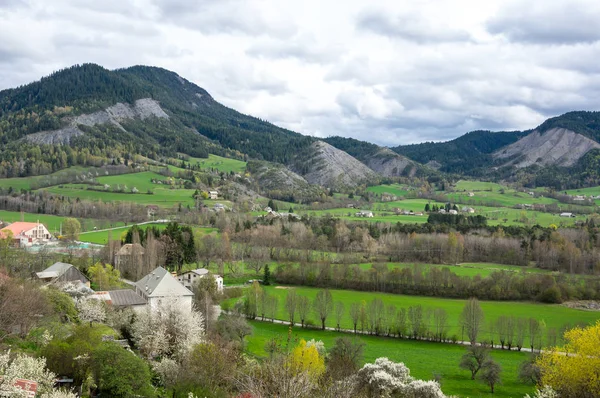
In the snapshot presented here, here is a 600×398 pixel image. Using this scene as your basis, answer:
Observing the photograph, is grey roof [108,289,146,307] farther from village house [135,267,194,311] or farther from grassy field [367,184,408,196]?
grassy field [367,184,408,196]

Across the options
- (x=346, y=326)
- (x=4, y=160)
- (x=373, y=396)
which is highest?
(x=4, y=160)

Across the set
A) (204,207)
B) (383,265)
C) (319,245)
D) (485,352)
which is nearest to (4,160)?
(204,207)

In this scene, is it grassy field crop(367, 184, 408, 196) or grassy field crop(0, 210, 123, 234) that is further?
grassy field crop(367, 184, 408, 196)

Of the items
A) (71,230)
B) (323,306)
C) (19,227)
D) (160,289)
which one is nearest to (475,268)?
(323,306)

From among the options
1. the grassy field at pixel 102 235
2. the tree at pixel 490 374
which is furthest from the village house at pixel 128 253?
the tree at pixel 490 374

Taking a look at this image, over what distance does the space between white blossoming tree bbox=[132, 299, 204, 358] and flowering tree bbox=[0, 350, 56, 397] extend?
904 centimetres

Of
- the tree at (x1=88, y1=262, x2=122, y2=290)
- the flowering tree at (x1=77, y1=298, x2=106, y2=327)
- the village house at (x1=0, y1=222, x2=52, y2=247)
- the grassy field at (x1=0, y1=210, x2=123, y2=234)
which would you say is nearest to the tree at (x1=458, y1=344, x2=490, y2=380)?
the flowering tree at (x1=77, y1=298, x2=106, y2=327)

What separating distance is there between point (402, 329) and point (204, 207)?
251 ft

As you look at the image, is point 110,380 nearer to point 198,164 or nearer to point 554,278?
point 554,278

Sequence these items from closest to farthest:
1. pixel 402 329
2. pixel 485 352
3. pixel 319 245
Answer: pixel 485 352, pixel 402 329, pixel 319 245

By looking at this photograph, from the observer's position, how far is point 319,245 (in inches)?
3590

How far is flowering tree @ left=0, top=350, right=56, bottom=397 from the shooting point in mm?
19547

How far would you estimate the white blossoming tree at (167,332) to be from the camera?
114 ft

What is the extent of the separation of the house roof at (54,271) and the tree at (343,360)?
107 feet
